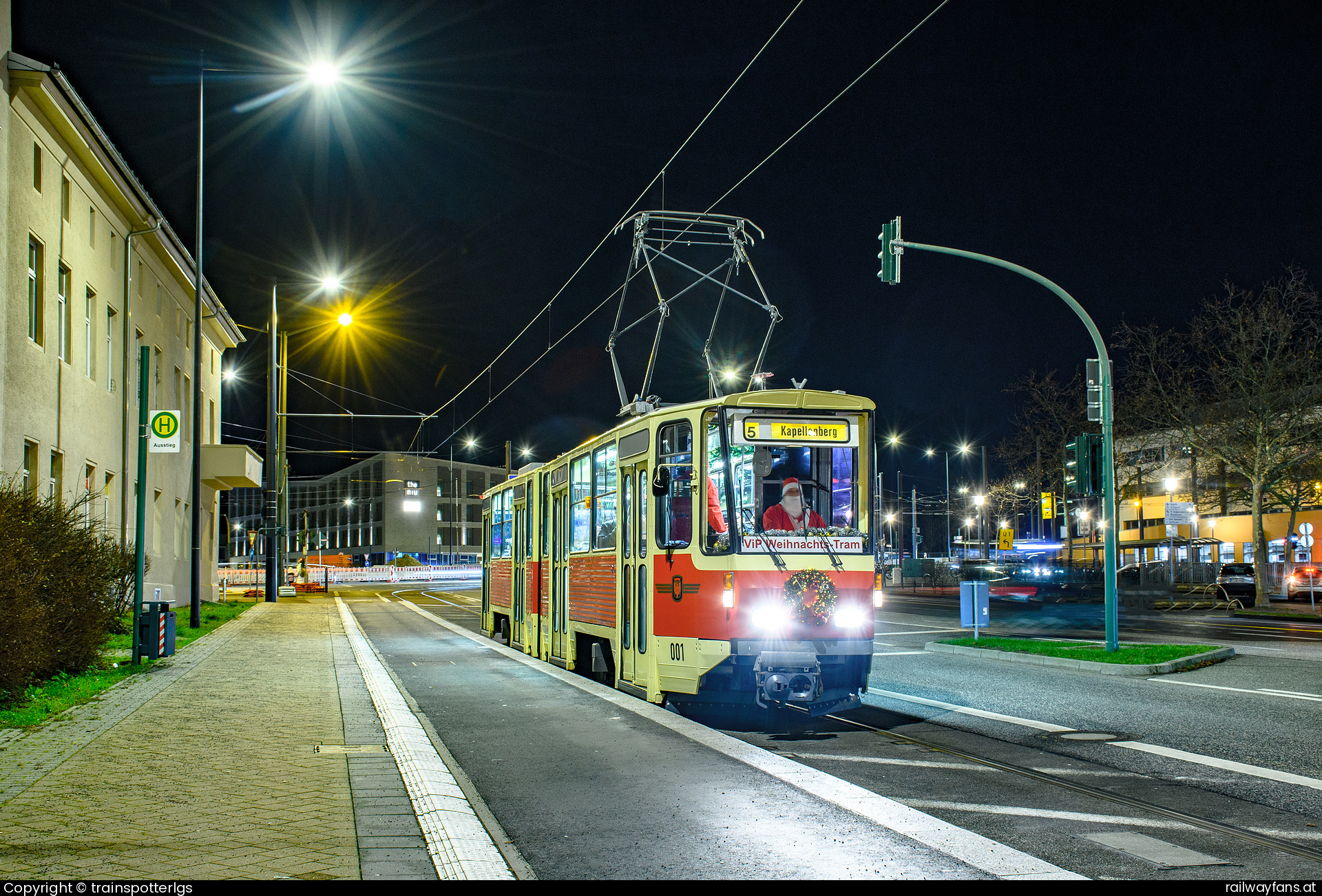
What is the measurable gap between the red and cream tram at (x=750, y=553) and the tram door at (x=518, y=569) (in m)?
6.60

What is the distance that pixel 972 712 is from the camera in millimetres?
11266

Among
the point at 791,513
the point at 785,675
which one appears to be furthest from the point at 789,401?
the point at 785,675

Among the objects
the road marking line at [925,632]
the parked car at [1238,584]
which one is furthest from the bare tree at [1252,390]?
the road marking line at [925,632]

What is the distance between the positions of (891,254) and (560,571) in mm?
8083

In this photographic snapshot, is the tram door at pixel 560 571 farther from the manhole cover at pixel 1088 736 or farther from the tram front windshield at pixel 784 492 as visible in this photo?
the manhole cover at pixel 1088 736

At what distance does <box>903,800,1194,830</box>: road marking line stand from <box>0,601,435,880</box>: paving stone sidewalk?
330cm

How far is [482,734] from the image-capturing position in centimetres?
972

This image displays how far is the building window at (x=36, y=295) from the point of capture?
65.1 ft

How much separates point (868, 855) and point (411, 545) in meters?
114

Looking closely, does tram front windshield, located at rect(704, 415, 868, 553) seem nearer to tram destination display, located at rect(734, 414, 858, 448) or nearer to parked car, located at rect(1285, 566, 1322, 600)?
tram destination display, located at rect(734, 414, 858, 448)

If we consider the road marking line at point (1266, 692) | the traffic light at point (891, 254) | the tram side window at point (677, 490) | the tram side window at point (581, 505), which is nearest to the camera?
the tram side window at point (677, 490)

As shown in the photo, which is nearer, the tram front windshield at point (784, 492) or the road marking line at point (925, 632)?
the tram front windshield at point (784, 492)

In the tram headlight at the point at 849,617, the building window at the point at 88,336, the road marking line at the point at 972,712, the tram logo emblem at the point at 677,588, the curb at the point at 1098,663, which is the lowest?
the curb at the point at 1098,663

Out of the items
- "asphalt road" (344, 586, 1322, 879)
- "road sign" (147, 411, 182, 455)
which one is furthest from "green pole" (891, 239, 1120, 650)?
"road sign" (147, 411, 182, 455)
